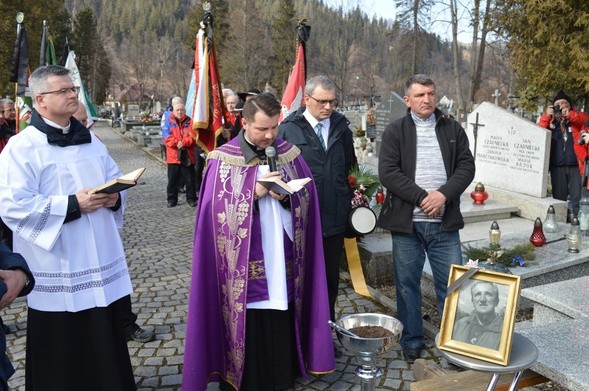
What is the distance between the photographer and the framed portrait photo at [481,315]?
231 cm

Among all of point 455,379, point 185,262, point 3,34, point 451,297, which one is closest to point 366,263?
point 185,262

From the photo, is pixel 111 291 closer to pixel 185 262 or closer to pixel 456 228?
pixel 456 228

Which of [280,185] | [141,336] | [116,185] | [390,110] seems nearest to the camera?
[116,185]

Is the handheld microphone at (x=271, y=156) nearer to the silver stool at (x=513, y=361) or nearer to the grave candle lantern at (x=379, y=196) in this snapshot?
the silver stool at (x=513, y=361)

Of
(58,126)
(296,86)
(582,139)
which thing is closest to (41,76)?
(58,126)

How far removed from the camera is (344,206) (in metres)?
4.32

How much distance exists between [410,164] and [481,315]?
71.6 inches

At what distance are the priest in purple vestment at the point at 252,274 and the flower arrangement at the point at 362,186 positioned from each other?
71.1 inches

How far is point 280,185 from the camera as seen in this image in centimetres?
313

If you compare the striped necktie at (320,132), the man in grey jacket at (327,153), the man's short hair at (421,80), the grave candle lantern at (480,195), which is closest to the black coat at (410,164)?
the man's short hair at (421,80)

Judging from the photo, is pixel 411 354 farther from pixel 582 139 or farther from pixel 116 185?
pixel 582 139

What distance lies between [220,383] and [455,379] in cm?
165

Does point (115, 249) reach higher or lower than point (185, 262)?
higher

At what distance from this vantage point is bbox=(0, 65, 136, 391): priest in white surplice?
304 centimetres
